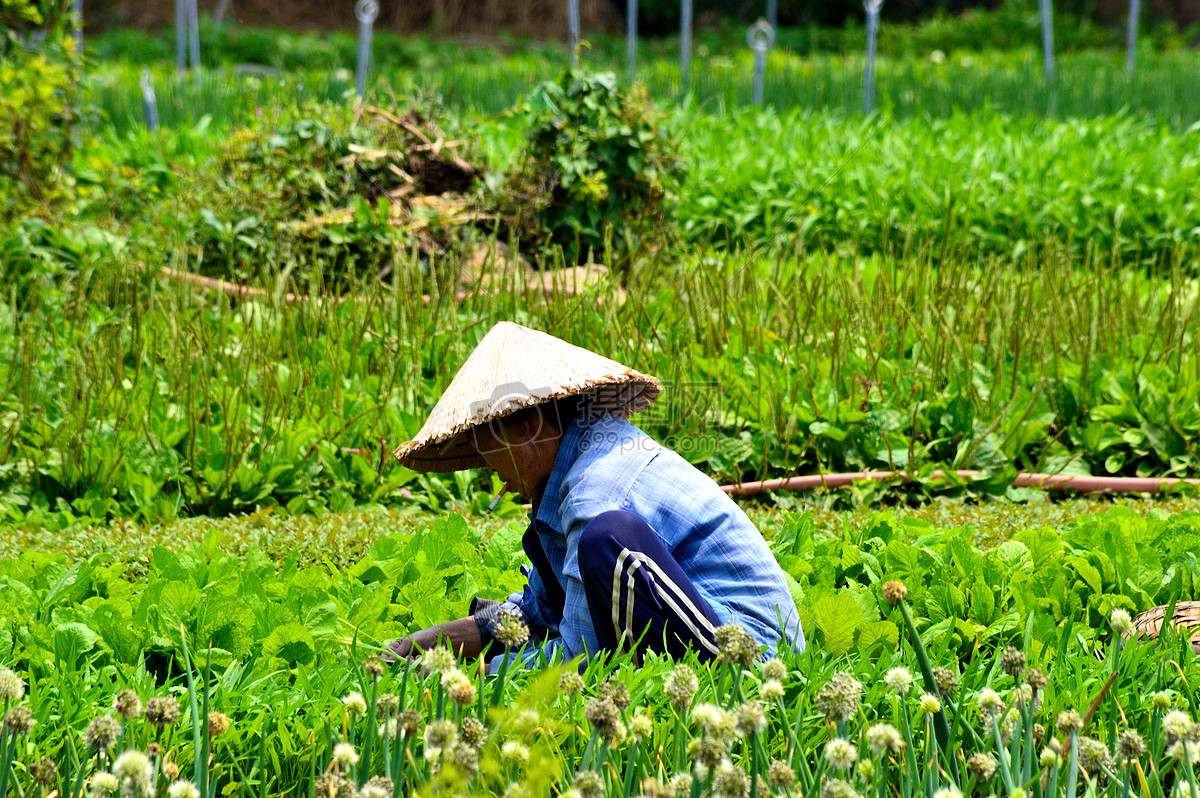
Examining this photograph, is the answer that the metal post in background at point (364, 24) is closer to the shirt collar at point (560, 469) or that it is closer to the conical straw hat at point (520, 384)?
the conical straw hat at point (520, 384)

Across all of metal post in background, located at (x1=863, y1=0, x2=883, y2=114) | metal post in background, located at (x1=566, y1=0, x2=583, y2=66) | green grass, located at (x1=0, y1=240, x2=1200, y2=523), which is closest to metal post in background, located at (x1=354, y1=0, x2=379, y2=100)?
metal post in background, located at (x1=566, y1=0, x2=583, y2=66)

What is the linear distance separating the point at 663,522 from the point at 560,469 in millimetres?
241

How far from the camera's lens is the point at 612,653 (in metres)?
2.08

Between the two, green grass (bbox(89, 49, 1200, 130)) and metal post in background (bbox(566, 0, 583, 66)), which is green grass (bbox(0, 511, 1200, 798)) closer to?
metal post in background (bbox(566, 0, 583, 66))

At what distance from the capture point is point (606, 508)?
6.59 ft

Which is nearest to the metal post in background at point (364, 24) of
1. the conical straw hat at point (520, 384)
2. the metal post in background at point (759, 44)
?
the metal post in background at point (759, 44)

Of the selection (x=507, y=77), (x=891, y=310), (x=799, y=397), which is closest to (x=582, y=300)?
(x=799, y=397)

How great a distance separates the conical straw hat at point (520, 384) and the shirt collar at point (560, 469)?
0.05 meters

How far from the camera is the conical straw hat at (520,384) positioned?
2.10m

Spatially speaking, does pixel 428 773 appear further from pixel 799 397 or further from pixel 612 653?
pixel 799 397

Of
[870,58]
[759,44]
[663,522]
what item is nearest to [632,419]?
[663,522]

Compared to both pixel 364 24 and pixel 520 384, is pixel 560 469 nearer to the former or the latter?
pixel 520 384

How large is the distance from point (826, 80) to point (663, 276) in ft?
16.4

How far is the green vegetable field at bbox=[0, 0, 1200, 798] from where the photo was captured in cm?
164
